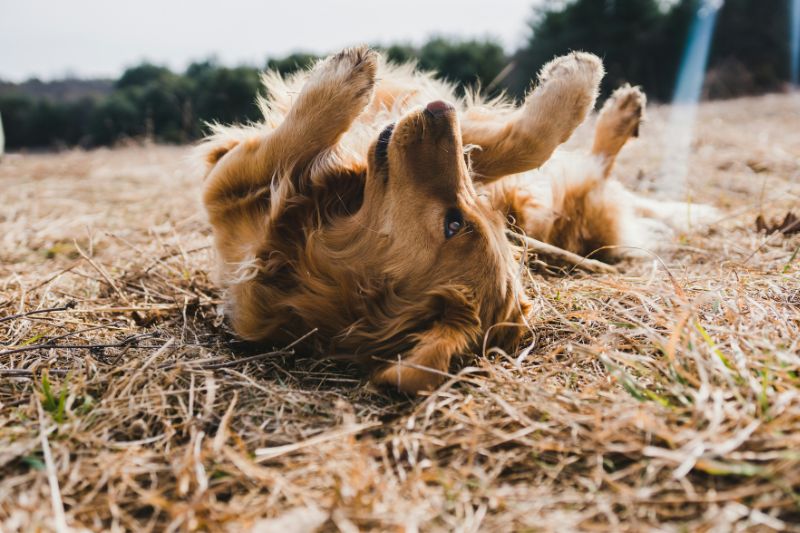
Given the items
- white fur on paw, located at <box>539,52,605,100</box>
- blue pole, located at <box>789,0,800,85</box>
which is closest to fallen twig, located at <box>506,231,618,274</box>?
white fur on paw, located at <box>539,52,605,100</box>

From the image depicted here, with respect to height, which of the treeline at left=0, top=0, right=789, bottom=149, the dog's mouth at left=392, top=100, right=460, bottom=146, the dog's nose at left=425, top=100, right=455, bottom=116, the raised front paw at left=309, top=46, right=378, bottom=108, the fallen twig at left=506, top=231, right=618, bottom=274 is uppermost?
the treeline at left=0, top=0, right=789, bottom=149

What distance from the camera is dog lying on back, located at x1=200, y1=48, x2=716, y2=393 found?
6.56 ft

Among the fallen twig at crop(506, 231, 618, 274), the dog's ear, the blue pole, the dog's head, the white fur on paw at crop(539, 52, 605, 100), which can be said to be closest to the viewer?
the dog's ear

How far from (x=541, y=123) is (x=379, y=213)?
90 cm

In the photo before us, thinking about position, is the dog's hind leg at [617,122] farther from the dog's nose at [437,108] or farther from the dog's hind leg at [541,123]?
the dog's nose at [437,108]

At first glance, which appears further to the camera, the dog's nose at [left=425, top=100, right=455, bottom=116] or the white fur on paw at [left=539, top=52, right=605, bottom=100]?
the white fur on paw at [left=539, top=52, right=605, bottom=100]

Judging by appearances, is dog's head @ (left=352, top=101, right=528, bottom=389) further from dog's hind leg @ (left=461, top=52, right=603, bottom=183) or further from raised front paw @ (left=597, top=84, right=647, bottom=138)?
raised front paw @ (left=597, top=84, right=647, bottom=138)

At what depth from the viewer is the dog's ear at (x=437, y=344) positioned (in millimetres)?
1742

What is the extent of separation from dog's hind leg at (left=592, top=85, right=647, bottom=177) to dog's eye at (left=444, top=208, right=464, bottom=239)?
66.5 inches

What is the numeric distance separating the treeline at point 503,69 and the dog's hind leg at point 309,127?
217 inches

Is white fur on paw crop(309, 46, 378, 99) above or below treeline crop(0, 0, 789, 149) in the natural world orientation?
below

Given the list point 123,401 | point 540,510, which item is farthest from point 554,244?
point 123,401

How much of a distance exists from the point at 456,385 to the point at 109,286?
71.1 inches

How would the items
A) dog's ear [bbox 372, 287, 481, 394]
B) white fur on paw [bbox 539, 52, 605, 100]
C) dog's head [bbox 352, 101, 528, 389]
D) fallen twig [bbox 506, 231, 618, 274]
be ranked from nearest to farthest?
1. dog's ear [bbox 372, 287, 481, 394]
2. dog's head [bbox 352, 101, 528, 389]
3. white fur on paw [bbox 539, 52, 605, 100]
4. fallen twig [bbox 506, 231, 618, 274]
